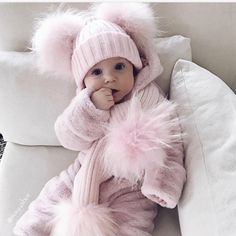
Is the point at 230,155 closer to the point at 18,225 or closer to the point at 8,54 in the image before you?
the point at 18,225

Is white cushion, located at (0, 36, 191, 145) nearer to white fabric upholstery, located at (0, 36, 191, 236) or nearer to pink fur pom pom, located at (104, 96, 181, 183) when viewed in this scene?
white fabric upholstery, located at (0, 36, 191, 236)

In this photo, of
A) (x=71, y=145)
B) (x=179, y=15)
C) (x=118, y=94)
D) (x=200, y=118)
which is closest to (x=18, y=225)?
(x=71, y=145)

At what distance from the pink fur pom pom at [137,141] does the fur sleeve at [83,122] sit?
6 cm

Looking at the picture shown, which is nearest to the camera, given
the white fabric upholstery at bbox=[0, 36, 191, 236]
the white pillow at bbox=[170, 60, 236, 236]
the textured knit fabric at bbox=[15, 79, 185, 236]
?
the white pillow at bbox=[170, 60, 236, 236]

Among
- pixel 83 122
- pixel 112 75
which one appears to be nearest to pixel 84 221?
pixel 83 122

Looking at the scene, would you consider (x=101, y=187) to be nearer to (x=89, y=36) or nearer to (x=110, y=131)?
(x=110, y=131)

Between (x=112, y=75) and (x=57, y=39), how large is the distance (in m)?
0.16

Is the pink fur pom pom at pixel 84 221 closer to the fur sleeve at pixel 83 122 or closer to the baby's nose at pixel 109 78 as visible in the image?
the fur sleeve at pixel 83 122

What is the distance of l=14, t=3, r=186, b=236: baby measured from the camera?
0.80m

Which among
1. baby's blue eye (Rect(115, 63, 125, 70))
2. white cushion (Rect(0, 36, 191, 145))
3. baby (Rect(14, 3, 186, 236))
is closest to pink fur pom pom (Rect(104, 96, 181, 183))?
baby (Rect(14, 3, 186, 236))

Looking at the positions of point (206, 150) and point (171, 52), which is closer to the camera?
point (206, 150)

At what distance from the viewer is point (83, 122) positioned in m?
0.88

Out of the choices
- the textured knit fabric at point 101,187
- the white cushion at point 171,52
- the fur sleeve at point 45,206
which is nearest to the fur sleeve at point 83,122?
the textured knit fabric at point 101,187

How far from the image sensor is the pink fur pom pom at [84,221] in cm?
79
